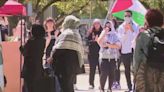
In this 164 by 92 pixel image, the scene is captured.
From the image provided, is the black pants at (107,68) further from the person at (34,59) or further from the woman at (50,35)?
the person at (34,59)

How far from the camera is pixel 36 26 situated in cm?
919

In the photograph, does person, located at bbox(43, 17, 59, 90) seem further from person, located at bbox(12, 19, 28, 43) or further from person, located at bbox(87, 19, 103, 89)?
person, located at bbox(87, 19, 103, 89)

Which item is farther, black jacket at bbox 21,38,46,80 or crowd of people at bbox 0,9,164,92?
black jacket at bbox 21,38,46,80

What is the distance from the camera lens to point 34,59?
9172 mm

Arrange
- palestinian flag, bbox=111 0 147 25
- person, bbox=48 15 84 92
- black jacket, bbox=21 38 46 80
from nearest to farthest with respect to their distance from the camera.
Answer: black jacket, bbox=21 38 46 80
person, bbox=48 15 84 92
palestinian flag, bbox=111 0 147 25

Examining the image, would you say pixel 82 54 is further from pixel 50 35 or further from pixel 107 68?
pixel 107 68

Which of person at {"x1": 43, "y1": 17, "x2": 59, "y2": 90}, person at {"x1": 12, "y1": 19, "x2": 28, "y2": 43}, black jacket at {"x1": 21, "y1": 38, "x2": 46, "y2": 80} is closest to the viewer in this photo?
black jacket at {"x1": 21, "y1": 38, "x2": 46, "y2": 80}

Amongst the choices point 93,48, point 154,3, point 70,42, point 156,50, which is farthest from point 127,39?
point 154,3

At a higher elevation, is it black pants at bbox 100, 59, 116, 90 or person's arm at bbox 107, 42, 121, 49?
person's arm at bbox 107, 42, 121, 49

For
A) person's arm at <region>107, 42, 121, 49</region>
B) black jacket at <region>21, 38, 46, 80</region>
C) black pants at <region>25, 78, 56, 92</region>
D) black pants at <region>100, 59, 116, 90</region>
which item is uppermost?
black jacket at <region>21, 38, 46, 80</region>

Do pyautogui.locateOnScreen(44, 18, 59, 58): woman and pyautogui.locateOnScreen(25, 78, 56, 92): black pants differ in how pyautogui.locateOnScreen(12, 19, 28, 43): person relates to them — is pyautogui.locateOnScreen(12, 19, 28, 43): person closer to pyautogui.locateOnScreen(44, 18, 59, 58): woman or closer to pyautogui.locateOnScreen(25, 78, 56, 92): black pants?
pyautogui.locateOnScreen(44, 18, 59, 58): woman

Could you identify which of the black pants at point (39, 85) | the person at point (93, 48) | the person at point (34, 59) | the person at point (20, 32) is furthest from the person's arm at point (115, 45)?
the person at point (34, 59)

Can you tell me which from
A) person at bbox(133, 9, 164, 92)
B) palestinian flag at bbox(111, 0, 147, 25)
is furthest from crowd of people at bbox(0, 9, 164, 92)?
palestinian flag at bbox(111, 0, 147, 25)

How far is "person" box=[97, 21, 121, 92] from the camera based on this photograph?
1259 cm
